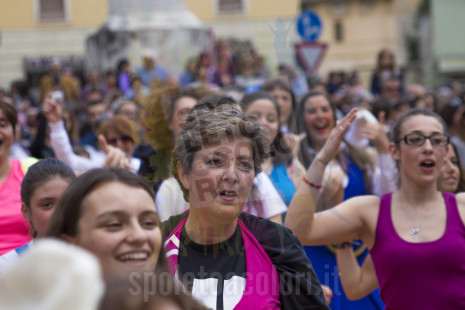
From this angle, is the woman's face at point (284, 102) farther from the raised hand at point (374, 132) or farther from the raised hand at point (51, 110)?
the raised hand at point (51, 110)

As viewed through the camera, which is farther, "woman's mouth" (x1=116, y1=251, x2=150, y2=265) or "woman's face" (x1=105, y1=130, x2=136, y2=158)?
"woman's face" (x1=105, y1=130, x2=136, y2=158)

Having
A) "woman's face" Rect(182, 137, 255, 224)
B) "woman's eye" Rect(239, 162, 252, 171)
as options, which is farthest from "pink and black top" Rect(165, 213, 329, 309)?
"woman's eye" Rect(239, 162, 252, 171)

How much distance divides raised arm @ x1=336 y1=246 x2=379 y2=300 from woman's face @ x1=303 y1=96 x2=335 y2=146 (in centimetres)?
122

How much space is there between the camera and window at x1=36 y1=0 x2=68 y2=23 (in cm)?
2892

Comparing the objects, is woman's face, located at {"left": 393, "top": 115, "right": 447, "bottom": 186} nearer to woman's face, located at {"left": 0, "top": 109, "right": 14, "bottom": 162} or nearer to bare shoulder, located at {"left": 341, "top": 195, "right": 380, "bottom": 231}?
bare shoulder, located at {"left": 341, "top": 195, "right": 380, "bottom": 231}

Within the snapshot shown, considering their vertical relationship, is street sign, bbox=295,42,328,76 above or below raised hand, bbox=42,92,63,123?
above

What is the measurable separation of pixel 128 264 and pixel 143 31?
14509 millimetres

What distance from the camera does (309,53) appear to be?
351 inches

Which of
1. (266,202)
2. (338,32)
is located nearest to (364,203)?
(266,202)

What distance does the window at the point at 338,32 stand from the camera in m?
40.9

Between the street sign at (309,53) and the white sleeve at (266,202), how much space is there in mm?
5395

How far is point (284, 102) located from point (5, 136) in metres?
2.29

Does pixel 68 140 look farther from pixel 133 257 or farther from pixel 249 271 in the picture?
pixel 133 257

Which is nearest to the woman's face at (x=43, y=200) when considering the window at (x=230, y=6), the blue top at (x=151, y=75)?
the blue top at (x=151, y=75)
